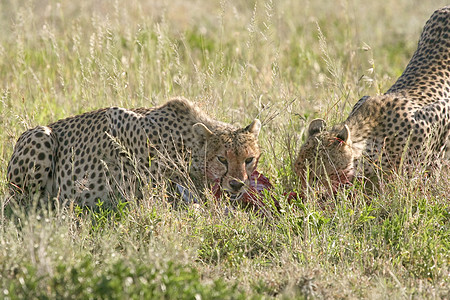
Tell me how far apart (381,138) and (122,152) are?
2047mm

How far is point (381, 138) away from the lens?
5426mm

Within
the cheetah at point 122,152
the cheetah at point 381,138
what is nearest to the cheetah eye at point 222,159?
the cheetah at point 122,152

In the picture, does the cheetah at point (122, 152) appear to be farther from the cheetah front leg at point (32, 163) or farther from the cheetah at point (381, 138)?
the cheetah at point (381, 138)

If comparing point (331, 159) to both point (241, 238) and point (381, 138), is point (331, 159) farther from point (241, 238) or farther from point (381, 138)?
point (241, 238)

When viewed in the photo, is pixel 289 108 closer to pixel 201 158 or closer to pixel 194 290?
pixel 201 158

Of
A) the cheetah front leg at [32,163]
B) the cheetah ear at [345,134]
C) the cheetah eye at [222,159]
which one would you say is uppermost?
the cheetah ear at [345,134]

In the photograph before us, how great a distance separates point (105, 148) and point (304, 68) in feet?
12.0

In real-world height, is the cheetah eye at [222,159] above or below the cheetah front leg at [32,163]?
above

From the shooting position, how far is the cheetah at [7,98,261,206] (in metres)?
5.38

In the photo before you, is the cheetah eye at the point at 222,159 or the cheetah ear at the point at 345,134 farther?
the cheetah eye at the point at 222,159

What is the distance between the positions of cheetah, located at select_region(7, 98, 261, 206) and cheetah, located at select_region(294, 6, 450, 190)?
0.50 metres

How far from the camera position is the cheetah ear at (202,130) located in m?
5.36

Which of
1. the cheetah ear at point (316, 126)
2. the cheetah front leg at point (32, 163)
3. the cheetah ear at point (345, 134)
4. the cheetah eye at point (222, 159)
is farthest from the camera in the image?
the cheetah front leg at point (32, 163)

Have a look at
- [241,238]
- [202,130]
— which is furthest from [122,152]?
[241,238]
